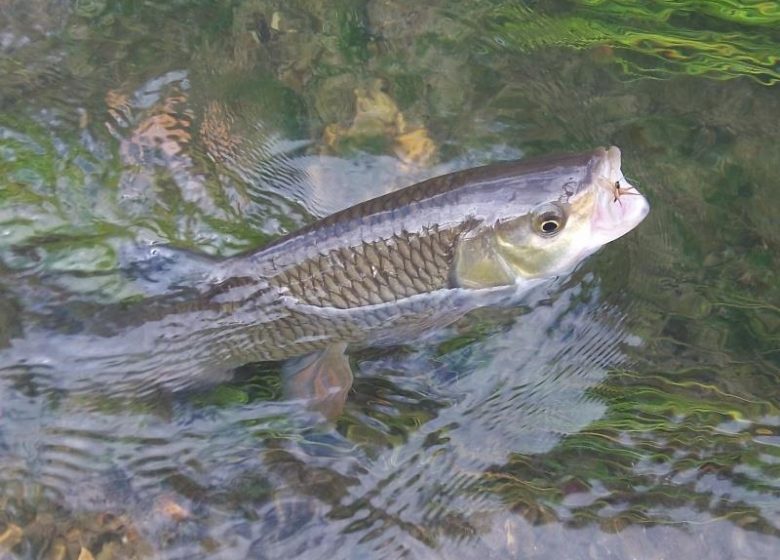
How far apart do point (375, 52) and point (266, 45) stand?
0.79m

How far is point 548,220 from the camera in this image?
3.77 m

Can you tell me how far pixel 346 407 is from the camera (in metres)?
3.81

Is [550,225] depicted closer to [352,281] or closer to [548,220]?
[548,220]

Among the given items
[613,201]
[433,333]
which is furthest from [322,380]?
[613,201]

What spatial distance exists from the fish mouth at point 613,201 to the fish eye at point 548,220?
0.51ft

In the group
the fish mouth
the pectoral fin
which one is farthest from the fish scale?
the fish mouth

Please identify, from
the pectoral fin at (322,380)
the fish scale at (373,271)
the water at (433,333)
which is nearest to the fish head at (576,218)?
the fish scale at (373,271)

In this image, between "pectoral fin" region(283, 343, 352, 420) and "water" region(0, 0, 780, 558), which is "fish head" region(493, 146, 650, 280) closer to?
"water" region(0, 0, 780, 558)

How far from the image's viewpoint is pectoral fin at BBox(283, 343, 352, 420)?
3.77 m

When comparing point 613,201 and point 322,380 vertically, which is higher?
point 613,201

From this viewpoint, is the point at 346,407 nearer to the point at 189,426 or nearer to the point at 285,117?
the point at 189,426

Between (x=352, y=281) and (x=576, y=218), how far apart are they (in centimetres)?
113

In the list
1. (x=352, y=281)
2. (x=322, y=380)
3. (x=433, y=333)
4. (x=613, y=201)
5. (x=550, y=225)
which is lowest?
(x=322, y=380)

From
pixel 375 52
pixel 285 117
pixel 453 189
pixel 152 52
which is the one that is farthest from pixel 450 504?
pixel 152 52
